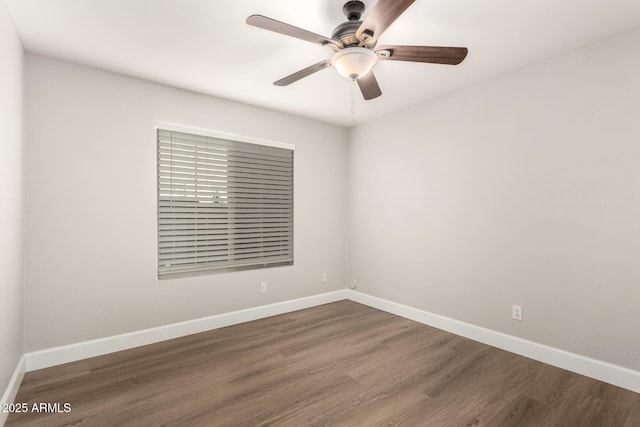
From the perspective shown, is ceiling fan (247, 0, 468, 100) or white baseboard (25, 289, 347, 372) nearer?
ceiling fan (247, 0, 468, 100)

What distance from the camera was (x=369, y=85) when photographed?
237 cm

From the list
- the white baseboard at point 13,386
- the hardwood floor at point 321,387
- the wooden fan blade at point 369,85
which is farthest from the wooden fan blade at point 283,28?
the white baseboard at point 13,386

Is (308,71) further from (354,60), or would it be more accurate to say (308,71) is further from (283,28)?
(283,28)

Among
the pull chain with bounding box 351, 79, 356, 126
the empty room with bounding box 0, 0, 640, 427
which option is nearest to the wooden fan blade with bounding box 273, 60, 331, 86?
the empty room with bounding box 0, 0, 640, 427

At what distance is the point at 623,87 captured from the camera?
2.24 metres

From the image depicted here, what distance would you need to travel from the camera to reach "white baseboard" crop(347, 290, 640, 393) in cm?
221

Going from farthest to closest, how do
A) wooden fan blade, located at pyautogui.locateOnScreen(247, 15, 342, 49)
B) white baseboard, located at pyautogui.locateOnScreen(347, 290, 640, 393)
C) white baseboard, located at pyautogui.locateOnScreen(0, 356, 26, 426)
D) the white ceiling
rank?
1. white baseboard, located at pyautogui.locateOnScreen(347, 290, 640, 393)
2. the white ceiling
3. white baseboard, located at pyautogui.locateOnScreen(0, 356, 26, 426)
4. wooden fan blade, located at pyautogui.locateOnScreen(247, 15, 342, 49)

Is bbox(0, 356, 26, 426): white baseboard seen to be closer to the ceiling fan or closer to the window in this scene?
the window

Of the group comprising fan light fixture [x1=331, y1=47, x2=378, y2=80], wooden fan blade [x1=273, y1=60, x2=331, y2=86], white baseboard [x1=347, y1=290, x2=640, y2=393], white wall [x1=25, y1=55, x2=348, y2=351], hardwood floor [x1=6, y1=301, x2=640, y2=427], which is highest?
wooden fan blade [x1=273, y1=60, x2=331, y2=86]

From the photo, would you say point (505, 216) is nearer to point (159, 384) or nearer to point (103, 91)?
point (159, 384)

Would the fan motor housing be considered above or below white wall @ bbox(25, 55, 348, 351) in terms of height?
above

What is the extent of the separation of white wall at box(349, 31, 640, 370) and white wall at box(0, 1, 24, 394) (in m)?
3.50

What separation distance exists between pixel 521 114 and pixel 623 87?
Result: 0.65m

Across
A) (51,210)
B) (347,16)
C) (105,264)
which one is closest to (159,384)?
(105,264)
